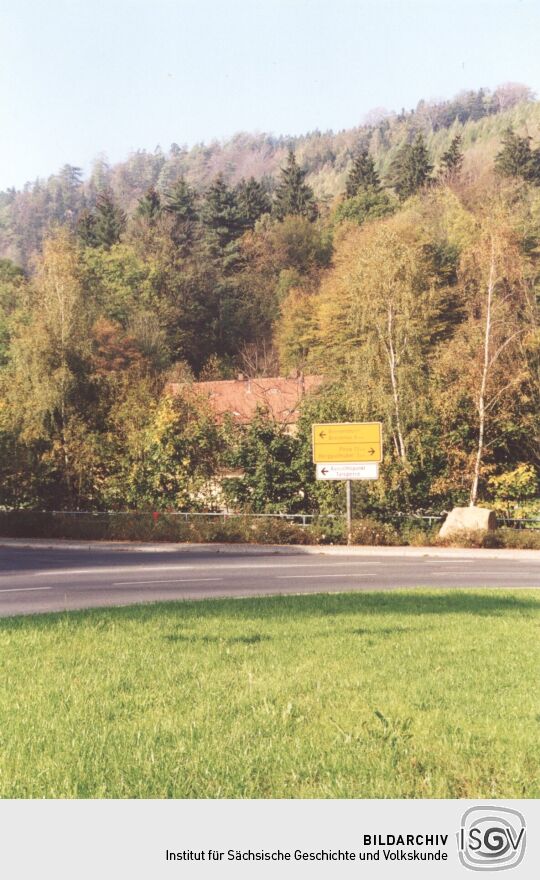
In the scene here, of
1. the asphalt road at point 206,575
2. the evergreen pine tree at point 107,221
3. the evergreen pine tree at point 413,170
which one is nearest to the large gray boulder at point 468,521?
the asphalt road at point 206,575

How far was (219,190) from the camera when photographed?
332 feet

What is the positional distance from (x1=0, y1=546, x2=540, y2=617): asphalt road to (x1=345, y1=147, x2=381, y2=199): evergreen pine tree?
80.1m

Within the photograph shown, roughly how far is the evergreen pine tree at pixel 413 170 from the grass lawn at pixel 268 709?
89229 millimetres

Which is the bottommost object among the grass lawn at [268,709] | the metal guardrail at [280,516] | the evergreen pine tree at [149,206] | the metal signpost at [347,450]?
the metal guardrail at [280,516]

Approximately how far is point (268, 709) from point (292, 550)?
22.5m

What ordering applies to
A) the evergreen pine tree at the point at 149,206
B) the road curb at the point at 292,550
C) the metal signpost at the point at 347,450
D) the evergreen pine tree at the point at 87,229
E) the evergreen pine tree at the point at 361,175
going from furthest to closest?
Answer: the evergreen pine tree at the point at 149,206 → the evergreen pine tree at the point at 87,229 → the evergreen pine tree at the point at 361,175 → the metal signpost at the point at 347,450 → the road curb at the point at 292,550

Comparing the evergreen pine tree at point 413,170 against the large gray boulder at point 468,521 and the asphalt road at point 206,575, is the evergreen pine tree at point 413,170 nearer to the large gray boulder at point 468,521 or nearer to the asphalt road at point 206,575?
the large gray boulder at point 468,521

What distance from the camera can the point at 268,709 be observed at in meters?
6.03

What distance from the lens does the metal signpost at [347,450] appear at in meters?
31.1

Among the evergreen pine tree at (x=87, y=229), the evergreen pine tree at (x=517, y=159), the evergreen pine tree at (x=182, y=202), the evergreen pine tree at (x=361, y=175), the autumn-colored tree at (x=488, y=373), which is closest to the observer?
the autumn-colored tree at (x=488, y=373)

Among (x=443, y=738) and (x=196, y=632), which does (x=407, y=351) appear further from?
(x=443, y=738)

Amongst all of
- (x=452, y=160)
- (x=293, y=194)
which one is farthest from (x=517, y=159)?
(x=293, y=194)

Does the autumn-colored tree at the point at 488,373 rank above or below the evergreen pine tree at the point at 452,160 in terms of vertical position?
below
